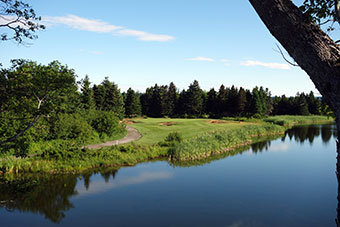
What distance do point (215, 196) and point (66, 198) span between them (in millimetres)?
8243

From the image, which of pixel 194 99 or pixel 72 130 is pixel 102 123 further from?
pixel 194 99

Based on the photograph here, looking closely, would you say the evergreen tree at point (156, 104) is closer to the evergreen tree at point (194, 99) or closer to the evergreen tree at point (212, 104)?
the evergreen tree at point (194, 99)

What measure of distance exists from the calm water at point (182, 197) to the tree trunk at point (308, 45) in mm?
6834

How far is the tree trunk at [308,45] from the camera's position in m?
2.52

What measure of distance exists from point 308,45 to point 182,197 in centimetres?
1323

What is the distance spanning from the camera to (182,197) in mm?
14664

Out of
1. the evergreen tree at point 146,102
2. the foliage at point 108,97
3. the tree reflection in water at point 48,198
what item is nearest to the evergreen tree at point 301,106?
the evergreen tree at point 146,102

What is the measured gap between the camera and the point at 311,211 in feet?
43.0

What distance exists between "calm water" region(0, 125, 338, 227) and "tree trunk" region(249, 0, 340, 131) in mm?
6834

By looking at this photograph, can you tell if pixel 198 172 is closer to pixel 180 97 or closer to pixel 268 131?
pixel 268 131

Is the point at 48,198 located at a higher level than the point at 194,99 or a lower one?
lower

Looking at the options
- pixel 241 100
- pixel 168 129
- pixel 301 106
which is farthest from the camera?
pixel 301 106

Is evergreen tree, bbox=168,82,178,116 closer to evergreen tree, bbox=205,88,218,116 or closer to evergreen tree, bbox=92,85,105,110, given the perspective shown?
evergreen tree, bbox=205,88,218,116

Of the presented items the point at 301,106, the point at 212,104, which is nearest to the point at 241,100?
the point at 212,104
